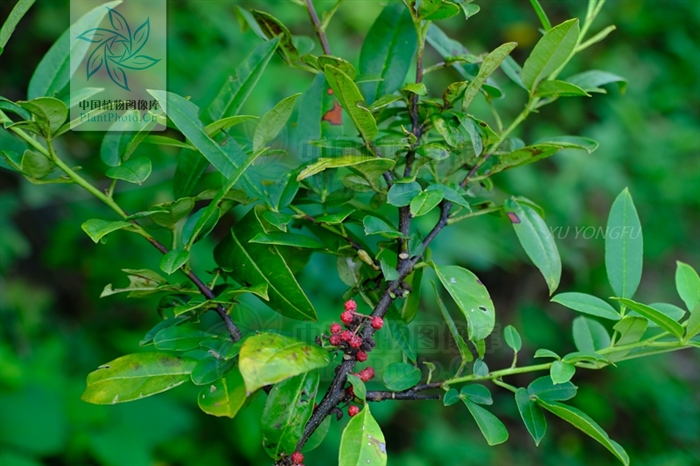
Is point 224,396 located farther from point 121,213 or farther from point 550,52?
point 550,52

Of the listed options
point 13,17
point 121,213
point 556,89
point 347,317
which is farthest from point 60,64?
point 556,89

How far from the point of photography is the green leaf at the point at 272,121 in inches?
25.6

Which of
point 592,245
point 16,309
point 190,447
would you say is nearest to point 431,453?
point 190,447

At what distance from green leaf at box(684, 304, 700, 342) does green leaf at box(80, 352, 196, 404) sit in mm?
494

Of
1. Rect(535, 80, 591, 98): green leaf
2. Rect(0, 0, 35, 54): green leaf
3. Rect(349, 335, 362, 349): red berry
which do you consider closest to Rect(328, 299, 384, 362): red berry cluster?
Rect(349, 335, 362, 349): red berry

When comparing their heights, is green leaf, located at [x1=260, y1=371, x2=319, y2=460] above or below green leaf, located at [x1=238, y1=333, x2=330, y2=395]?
below

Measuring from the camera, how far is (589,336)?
77cm

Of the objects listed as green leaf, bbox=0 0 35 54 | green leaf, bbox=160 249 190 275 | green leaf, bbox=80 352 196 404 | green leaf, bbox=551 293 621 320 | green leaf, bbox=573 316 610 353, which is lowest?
green leaf, bbox=573 316 610 353

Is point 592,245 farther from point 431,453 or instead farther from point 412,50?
point 412,50

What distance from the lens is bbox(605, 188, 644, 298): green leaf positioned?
2.36ft

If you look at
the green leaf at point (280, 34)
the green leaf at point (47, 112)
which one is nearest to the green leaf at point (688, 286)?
the green leaf at point (280, 34)

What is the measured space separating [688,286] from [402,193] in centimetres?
34

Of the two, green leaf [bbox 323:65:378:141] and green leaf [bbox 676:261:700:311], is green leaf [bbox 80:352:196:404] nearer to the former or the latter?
green leaf [bbox 323:65:378:141]

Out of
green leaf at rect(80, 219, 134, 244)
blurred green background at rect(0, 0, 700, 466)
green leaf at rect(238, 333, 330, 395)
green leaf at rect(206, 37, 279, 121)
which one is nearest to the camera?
green leaf at rect(238, 333, 330, 395)
